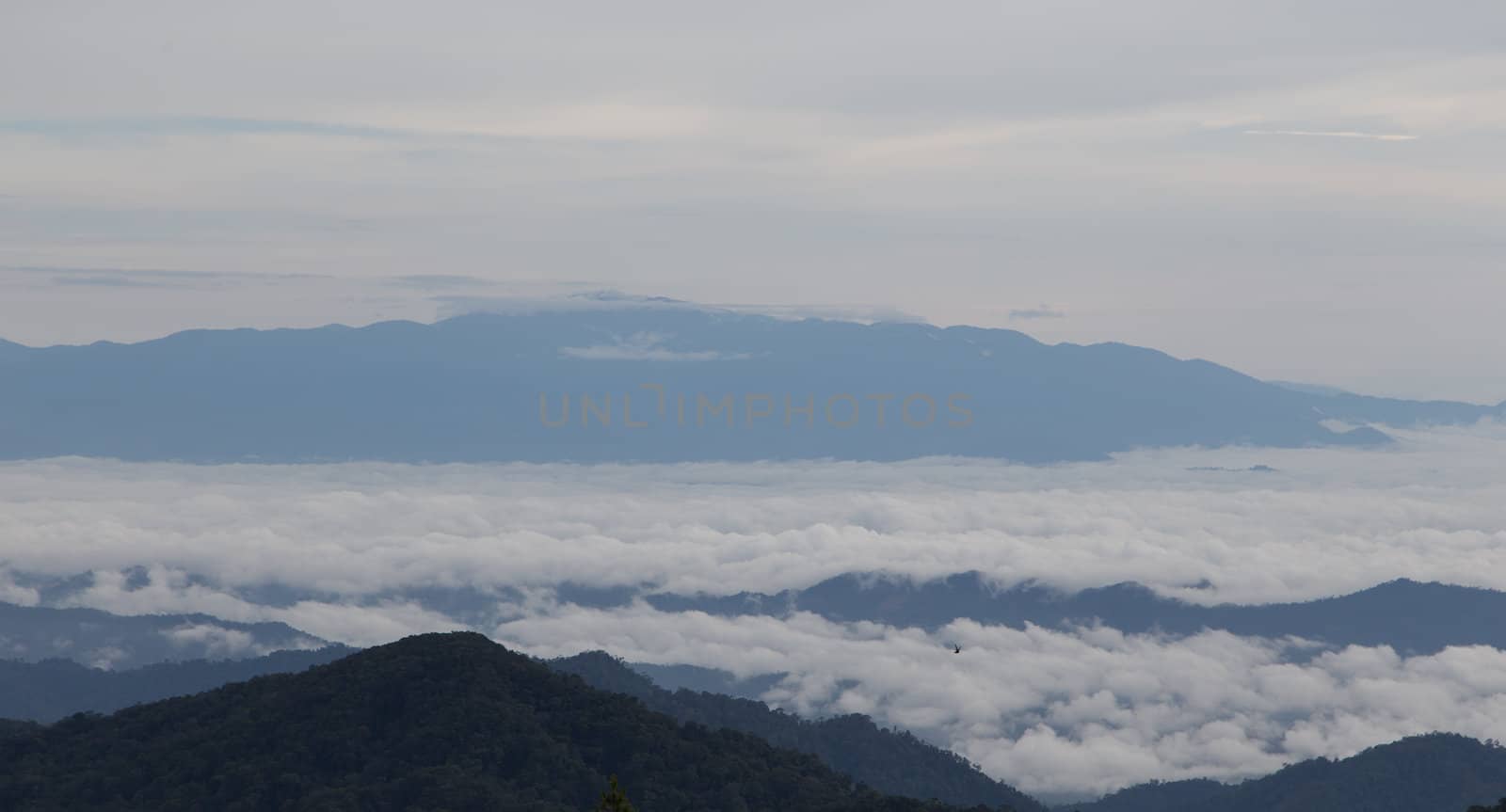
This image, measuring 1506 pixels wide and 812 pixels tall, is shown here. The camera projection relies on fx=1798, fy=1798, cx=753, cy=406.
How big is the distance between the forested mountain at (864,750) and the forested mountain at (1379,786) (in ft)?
78.6

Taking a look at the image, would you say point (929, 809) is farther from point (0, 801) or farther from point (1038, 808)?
point (1038, 808)

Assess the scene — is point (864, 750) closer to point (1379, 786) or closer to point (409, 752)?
point (1379, 786)

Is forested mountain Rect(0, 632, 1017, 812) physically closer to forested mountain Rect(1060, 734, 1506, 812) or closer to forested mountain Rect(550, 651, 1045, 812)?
forested mountain Rect(550, 651, 1045, 812)

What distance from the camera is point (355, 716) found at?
407ft

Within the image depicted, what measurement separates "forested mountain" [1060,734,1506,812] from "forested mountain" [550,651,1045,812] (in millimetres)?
23948

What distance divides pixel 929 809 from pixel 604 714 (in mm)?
27231

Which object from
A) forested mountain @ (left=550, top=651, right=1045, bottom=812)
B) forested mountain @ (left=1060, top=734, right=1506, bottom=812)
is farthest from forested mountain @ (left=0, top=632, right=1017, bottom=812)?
forested mountain @ (left=1060, top=734, right=1506, bottom=812)

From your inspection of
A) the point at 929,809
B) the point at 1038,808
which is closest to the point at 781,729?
the point at 1038,808

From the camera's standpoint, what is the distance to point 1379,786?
188m

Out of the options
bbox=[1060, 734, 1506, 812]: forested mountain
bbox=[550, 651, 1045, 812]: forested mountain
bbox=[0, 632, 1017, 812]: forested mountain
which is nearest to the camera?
bbox=[0, 632, 1017, 812]: forested mountain

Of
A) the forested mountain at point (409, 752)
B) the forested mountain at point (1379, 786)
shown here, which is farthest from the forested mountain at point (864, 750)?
the forested mountain at point (409, 752)

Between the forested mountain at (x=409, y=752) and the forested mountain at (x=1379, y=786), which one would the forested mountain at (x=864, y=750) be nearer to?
the forested mountain at (x=1379, y=786)

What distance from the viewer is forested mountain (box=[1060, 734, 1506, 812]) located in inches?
7244

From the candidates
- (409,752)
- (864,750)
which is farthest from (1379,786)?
(409,752)
